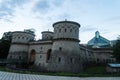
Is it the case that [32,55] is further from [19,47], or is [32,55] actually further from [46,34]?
[46,34]

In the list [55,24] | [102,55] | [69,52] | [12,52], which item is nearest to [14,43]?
[12,52]

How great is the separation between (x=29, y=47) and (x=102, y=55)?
2081 cm

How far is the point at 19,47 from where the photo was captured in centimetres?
3928

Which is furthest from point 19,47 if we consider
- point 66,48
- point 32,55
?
point 66,48

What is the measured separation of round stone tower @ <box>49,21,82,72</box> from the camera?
96.8ft

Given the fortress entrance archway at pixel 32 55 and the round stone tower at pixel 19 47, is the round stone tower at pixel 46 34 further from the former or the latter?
the fortress entrance archway at pixel 32 55

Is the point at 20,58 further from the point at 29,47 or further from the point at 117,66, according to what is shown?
the point at 117,66

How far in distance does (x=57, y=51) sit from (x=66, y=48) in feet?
6.38

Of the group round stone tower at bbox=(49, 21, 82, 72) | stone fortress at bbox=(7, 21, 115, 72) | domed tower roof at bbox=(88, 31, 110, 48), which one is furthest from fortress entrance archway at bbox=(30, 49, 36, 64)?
domed tower roof at bbox=(88, 31, 110, 48)

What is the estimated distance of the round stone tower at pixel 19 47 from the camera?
38.9 metres

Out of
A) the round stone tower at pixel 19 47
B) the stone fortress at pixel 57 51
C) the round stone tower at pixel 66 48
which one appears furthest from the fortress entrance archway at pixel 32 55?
the round stone tower at pixel 66 48

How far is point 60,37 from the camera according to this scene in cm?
3091

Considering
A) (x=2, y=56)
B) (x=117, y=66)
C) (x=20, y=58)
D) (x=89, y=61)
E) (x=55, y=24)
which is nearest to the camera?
(x=117, y=66)

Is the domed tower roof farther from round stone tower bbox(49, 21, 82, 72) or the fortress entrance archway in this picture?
round stone tower bbox(49, 21, 82, 72)
